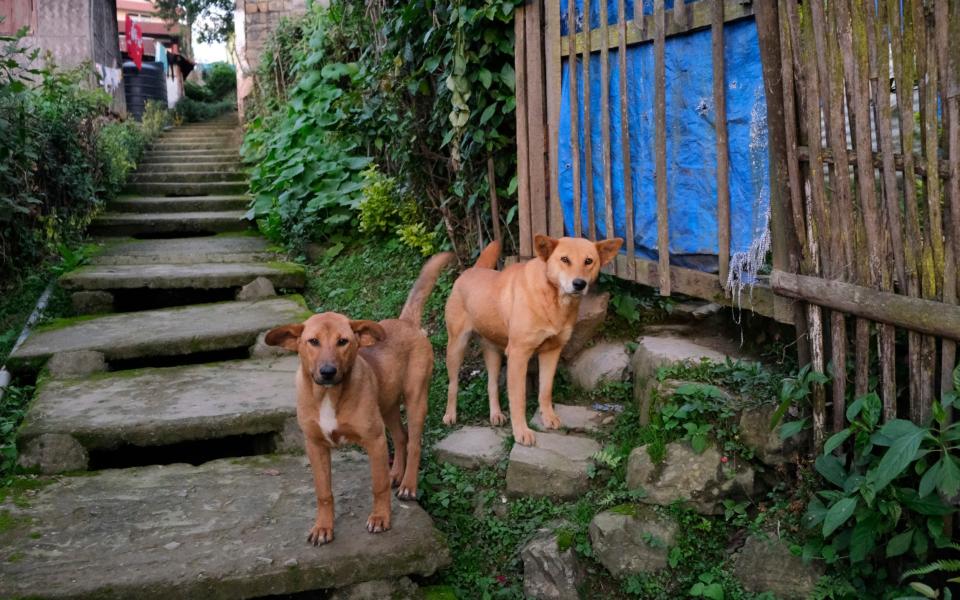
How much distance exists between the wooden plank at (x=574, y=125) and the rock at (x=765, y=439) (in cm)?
178

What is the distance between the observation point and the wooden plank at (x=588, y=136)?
4.87 m

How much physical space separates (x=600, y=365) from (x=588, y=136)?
4.92ft

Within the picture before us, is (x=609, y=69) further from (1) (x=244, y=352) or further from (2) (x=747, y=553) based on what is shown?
(1) (x=244, y=352)

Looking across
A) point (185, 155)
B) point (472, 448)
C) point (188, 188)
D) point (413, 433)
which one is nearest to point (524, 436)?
point (472, 448)

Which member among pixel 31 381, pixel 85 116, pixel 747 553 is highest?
pixel 85 116

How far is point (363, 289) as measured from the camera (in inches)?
297

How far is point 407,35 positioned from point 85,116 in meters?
5.15

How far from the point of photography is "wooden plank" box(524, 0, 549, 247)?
5379mm

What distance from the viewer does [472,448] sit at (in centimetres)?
484

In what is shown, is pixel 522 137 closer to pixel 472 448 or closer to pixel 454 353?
pixel 454 353

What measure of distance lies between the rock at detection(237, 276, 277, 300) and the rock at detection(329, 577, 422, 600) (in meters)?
4.28

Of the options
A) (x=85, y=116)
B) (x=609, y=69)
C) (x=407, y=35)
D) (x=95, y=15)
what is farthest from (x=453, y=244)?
(x=95, y=15)

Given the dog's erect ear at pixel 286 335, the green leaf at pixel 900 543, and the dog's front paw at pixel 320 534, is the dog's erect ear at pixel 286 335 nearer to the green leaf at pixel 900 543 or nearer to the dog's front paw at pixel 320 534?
the dog's front paw at pixel 320 534

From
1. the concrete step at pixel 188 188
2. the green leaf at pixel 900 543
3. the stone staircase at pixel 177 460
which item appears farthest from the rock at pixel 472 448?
the concrete step at pixel 188 188
